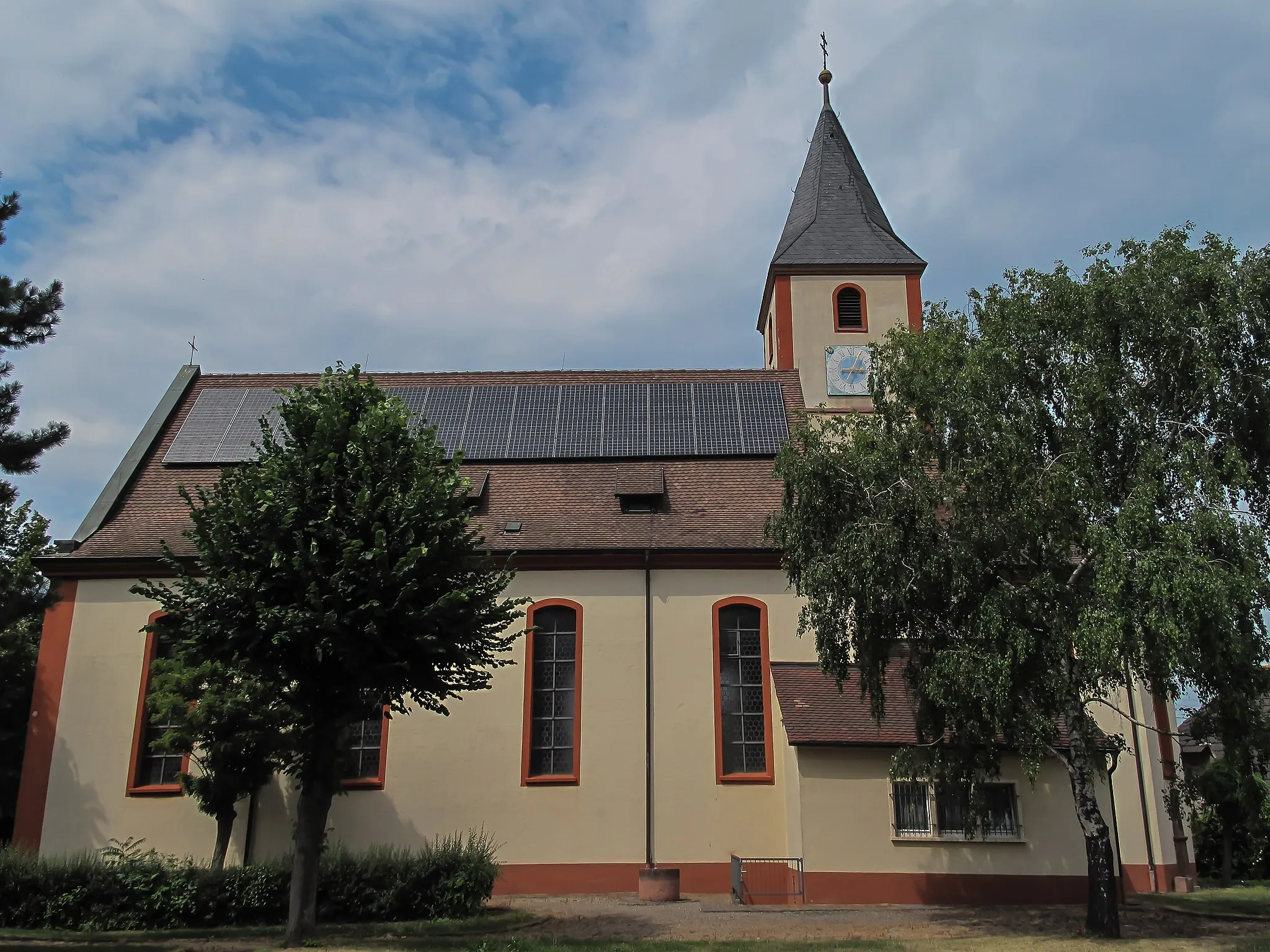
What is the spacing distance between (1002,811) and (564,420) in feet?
45.2

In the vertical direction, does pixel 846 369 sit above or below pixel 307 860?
above

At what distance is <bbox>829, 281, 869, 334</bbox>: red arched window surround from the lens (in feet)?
96.3

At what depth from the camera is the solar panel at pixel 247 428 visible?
86.1 feet

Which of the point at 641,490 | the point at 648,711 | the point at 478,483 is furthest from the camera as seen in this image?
the point at 478,483

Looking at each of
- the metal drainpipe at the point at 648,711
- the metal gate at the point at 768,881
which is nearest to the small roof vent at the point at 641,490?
the metal drainpipe at the point at 648,711

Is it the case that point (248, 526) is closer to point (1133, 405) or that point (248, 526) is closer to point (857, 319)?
point (1133, 405)

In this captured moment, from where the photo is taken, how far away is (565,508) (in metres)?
24.4

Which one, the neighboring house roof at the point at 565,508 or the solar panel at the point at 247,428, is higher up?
the solar panel at the point at 247,428

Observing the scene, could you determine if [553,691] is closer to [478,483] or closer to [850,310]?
[478,483]

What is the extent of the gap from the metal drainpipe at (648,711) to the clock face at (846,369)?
8.93 meters

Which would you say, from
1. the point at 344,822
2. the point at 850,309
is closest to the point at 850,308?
the point at 850,309

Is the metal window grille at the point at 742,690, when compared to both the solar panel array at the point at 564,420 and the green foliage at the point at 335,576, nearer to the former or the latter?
the solar panel array at the point at 564,420

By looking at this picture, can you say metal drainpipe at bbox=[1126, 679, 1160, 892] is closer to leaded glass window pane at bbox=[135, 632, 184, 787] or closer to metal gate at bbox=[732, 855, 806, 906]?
metal gate at bbox=[732, 855, 806, 906]

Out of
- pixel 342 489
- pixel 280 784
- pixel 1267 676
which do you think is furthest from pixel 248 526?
pixel 1267 676
